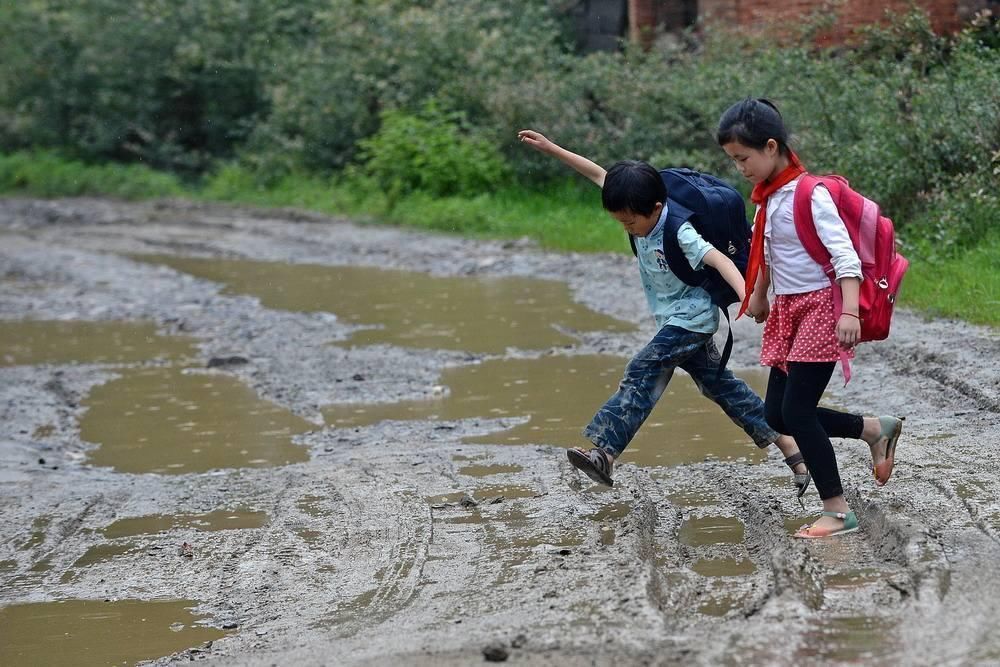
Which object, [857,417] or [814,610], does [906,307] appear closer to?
[857,417]

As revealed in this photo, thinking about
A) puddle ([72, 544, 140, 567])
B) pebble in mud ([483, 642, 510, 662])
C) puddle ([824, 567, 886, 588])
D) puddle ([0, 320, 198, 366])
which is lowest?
puddle ([0, 320, 198, 366])

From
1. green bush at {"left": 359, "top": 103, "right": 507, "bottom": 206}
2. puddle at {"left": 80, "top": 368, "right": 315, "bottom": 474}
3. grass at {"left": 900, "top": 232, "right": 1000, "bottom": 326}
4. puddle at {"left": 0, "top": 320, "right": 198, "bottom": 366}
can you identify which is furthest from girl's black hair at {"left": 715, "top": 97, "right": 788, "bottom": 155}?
green bush at {"left": 359, "top": 103, "right": 507, "bottom": 206}

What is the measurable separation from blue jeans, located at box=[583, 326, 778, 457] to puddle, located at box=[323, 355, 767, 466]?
713mm

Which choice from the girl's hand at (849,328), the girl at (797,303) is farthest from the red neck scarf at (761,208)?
the girl's hand at (849,328)

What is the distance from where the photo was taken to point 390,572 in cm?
478

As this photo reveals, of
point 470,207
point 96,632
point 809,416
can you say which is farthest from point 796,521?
point 470,207

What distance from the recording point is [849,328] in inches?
168

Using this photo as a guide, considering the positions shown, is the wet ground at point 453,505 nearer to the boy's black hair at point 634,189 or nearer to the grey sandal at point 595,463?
the grey sandal at point 595,463

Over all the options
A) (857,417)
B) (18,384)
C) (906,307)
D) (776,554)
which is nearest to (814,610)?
(776,554)

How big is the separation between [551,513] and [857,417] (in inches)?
50.5

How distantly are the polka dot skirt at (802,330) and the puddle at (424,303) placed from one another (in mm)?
4840

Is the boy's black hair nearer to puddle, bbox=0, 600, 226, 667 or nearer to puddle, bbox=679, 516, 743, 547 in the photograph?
puddle, bbox=679, 516, 743, 547

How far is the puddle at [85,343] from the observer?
10242 mm

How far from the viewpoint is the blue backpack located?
504 centimetres
